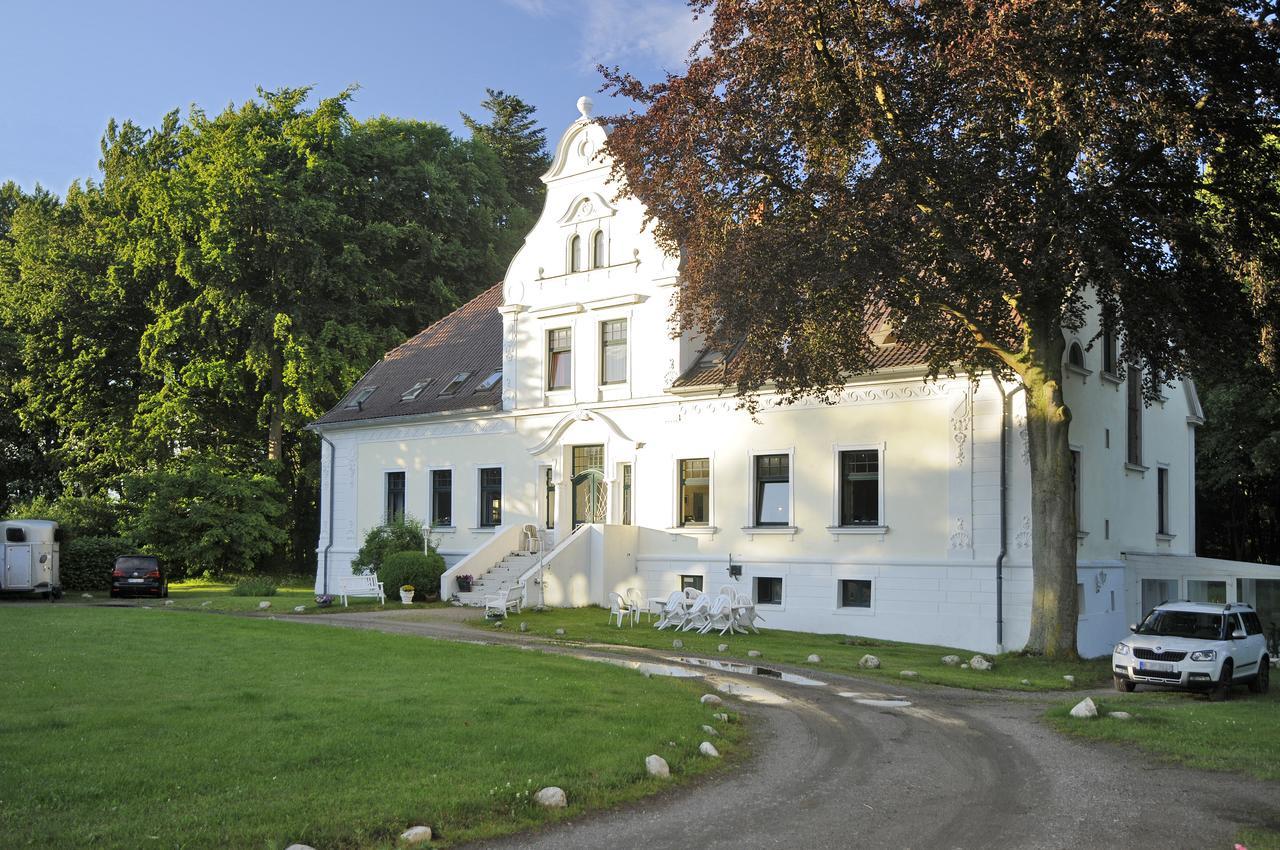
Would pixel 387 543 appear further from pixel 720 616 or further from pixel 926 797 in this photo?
pixel 926 797

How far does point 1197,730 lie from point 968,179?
9.38m

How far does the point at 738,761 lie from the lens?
1095 centimetres

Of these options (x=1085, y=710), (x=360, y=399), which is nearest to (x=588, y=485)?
(x=360, y=399)

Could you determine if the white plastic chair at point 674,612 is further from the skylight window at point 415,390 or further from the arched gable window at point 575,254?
the skylight window at point 415,390

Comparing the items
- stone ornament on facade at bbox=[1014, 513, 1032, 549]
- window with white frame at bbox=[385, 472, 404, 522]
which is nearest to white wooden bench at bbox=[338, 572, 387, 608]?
window with white frame at bbox=[385, 472, 404, 522]

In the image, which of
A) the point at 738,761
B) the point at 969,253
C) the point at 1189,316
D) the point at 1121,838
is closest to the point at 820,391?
the point at 969,253

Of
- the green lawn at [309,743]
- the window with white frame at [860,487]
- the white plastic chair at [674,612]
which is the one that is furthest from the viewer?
the window with white frame at [860,487]

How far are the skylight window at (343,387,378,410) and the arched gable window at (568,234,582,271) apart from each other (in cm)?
1029

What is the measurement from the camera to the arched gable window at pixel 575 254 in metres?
32.7

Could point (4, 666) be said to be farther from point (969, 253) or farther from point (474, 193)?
point (474, 193)

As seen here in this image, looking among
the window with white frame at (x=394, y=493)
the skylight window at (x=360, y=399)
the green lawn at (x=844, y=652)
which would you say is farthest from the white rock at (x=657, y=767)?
the skylight window at (x=360, y=399)

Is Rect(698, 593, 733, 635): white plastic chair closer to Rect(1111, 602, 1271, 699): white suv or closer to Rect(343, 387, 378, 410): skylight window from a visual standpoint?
Rect(1111, 602, 1271, 699): white suv

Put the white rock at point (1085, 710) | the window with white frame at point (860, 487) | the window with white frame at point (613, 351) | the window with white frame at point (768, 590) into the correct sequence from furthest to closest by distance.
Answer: the window with white frame at point (613, 351)
the window with white frame at point (768, 590)
the window with white frame at point (860, 487)
the white rock at point (1085, 710)

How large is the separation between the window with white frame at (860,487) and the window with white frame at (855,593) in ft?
4.29
